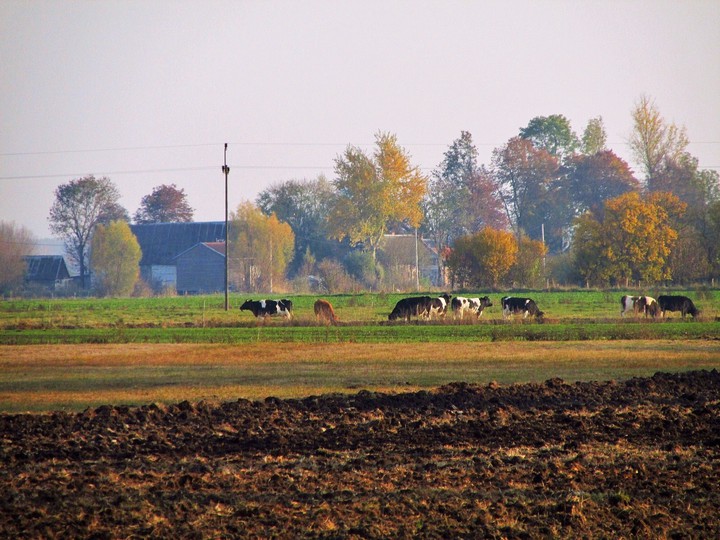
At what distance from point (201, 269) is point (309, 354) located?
211ft

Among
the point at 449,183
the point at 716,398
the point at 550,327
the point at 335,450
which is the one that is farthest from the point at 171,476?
the point at 449,183

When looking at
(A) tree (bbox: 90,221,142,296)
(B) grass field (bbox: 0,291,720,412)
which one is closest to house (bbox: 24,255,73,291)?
(A) tree (bbox: 90,221,142,296)

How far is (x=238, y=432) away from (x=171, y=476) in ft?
10.7

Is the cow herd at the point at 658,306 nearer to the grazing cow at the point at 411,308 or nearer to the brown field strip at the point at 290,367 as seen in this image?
the grazing cow at the point at 411,308

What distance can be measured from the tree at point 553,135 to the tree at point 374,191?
32.9 m

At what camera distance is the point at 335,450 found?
14.7 meters

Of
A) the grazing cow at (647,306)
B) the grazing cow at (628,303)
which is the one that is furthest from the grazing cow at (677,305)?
the grazing cow at (628,303)

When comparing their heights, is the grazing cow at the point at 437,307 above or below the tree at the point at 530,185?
below

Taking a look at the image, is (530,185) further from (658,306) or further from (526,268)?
(658,306)

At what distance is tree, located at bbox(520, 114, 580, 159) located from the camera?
358ft

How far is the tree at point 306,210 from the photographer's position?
101375mm

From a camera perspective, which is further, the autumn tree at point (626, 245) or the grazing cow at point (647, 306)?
the autumn tree at point (626, 245)

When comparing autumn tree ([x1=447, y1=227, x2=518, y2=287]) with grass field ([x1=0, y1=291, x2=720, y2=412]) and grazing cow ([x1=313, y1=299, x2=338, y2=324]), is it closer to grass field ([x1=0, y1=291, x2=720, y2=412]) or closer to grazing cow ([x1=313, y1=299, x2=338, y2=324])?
grass field ([x1=0, y1=291, x2=720, y2=412])

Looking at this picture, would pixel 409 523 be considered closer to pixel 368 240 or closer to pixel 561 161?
pixel 368 240
